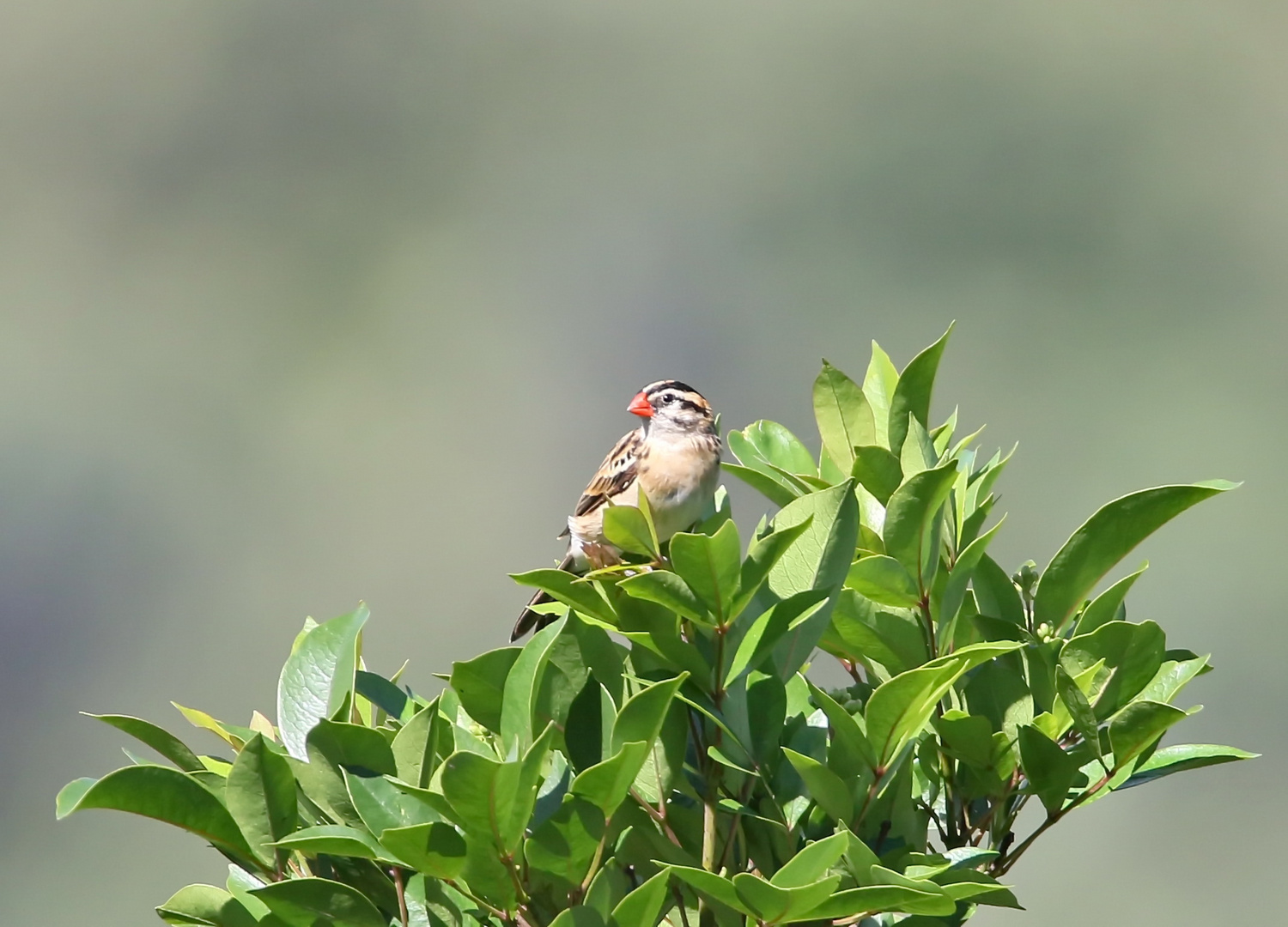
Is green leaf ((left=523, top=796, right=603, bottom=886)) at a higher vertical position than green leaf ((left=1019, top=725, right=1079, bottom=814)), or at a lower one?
lower

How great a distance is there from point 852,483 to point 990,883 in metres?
0.40

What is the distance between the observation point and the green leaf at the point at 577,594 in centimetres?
127

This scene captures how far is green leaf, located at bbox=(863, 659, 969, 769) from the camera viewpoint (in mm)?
1205

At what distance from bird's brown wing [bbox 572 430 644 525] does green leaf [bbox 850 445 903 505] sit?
1899 millimetres

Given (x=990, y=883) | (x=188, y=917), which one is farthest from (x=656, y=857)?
(x=188, y=917)

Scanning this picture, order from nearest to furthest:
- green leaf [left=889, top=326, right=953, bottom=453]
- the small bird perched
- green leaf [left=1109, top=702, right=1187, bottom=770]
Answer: green leaf [left=1109, top=702, right=1187, bottom=770]
green leaf [left=889, top=326, right=953, bottom=453]
the small bird perched

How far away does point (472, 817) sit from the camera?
112cm

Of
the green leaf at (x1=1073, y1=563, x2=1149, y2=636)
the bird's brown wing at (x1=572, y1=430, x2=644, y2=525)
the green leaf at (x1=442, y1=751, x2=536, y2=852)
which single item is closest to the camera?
the green leaf at (x1=442, y1=751, x2=536, y2=852)

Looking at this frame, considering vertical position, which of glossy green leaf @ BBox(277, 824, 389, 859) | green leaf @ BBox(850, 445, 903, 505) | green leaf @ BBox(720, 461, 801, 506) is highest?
green leaf @ BBox(720, 461, 801, 506)

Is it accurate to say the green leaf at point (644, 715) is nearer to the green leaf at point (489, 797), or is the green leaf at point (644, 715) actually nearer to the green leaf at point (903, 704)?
the green leaf at point (489, 797)


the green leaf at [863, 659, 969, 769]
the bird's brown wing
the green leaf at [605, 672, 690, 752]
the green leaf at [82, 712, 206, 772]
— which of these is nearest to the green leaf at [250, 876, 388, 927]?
the green leaf at [82, 712, 206, 772]

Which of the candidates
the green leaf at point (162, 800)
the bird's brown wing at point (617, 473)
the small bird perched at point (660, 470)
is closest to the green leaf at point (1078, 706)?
the green leaf at point (162, 800)

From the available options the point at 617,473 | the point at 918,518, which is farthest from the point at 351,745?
the point at 617,473

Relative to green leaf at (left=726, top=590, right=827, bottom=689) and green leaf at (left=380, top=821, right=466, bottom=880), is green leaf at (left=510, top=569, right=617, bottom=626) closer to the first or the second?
green leaf at (left=726, top=590, right=827, bottom=689)
